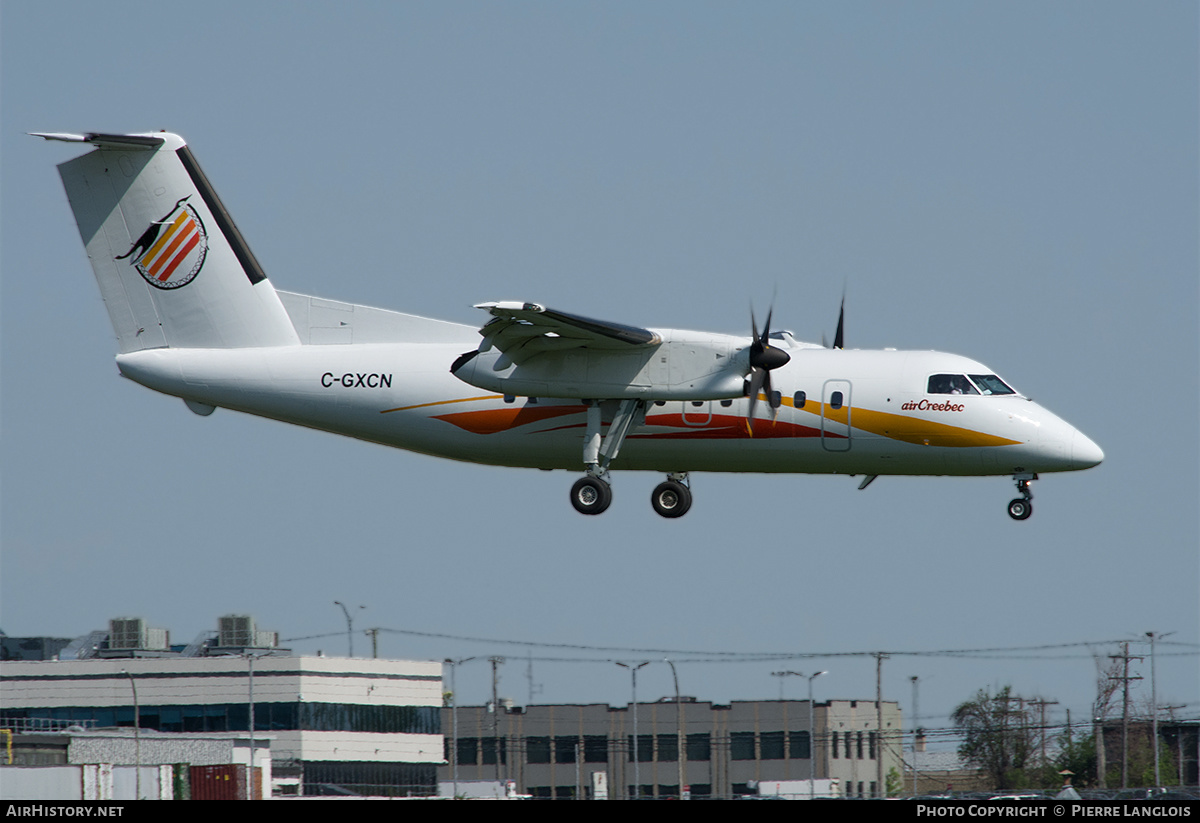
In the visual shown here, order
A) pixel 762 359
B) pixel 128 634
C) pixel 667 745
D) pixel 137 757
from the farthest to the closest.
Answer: pixel 667 745 → pixel 128 634 → pixel 137 757 → pixel 762 359

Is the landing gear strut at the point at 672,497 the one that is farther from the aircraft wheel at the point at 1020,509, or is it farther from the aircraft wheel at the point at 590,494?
Answer: the aircraft wheel at the point at 1020,509

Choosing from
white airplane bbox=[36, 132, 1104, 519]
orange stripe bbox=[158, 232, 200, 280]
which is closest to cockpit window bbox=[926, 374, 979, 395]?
white airplane bbox=[36, 132, 1104, 519]

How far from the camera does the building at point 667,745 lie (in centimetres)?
6284

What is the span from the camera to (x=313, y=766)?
53188 millimetres

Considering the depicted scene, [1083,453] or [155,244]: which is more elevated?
[155,244]

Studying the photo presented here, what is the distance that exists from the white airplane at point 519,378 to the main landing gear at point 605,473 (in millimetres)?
38

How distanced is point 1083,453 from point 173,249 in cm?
1762

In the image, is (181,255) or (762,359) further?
(181,255)

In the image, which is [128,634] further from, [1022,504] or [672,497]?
[1022,504]

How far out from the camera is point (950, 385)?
2497 centimetres

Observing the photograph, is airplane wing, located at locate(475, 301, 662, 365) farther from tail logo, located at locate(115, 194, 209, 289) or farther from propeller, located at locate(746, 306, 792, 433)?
tail logo, located at locate(115, 194, 209, 289)

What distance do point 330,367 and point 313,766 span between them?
99.9 feet

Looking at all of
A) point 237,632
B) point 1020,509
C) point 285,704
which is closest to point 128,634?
point 237,632
